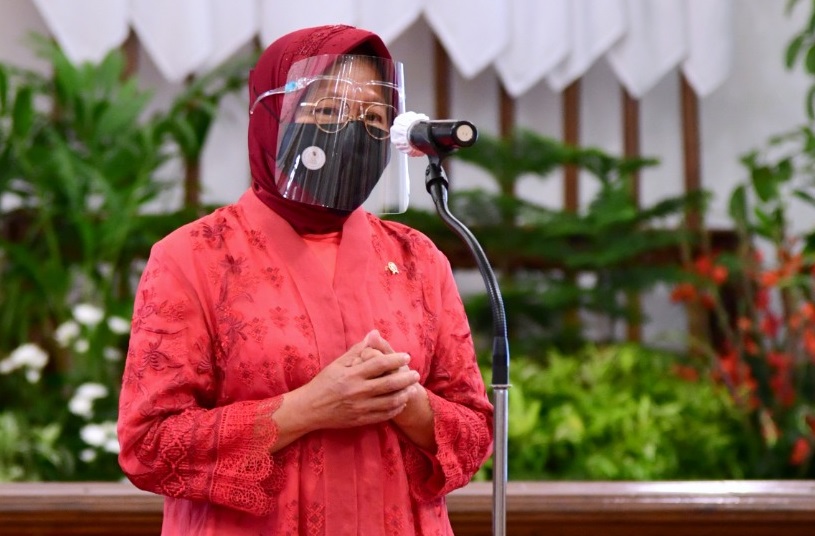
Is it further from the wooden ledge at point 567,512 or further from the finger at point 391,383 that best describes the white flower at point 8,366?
the finger at point 391,383

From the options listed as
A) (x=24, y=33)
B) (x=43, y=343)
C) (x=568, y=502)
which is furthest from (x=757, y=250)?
(x=24, y=33)

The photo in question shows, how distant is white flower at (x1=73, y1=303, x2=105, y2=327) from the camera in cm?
329

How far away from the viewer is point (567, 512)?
84.0 inches

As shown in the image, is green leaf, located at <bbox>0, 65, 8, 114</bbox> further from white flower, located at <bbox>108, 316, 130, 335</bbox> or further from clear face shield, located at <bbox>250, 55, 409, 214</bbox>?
clear face shield, located at <bbox>250, 55, 409, 214</bbox>

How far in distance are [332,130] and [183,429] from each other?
442 mm

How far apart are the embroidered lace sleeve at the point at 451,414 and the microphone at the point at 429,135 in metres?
0.29

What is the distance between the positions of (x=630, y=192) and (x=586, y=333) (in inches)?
22.0

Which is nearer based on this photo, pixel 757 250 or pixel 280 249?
pixel 280 249

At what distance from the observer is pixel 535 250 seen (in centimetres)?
386

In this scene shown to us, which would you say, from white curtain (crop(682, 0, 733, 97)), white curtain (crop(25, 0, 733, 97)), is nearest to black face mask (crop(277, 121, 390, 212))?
white curtain (crop(25, 0, 733, 97))

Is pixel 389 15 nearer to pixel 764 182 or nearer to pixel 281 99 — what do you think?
pixel 764 182

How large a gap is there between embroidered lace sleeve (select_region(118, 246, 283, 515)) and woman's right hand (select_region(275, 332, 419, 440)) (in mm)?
36

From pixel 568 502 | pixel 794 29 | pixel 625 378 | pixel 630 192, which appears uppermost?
pixel 794 29

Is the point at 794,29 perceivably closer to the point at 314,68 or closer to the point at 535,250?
the point at 535,250
